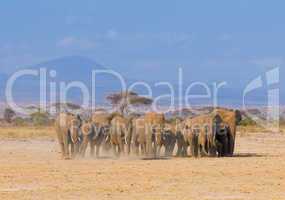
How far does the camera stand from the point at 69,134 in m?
29.2

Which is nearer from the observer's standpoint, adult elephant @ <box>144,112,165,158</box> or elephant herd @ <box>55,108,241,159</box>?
elephant herd @ <box>55,108,241,159</box>

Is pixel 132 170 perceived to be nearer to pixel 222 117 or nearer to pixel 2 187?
pixel 2 187

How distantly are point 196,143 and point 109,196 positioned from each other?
12450 mm

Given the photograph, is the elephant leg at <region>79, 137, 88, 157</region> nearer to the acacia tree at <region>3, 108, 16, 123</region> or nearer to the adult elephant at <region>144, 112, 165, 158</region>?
the adult elephant at <region>144, 112, 165, 158</region>

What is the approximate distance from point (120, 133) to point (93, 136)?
0.83 m

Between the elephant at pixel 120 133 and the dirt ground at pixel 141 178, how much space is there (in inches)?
48.1

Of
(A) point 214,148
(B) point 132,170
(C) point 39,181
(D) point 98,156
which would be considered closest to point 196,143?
(A) point 214,148

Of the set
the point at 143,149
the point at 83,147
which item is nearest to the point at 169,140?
the point at 143,149

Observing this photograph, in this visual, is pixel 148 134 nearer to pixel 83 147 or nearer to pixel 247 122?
pixel 83 147

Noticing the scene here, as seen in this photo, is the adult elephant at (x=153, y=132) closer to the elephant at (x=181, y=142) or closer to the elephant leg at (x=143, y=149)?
the elephant leg at (x=143, y=149)

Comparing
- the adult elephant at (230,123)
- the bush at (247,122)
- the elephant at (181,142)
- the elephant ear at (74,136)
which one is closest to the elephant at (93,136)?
the elephant ear at (74,136)

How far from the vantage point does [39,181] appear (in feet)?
68.0

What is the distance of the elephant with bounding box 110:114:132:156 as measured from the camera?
98.0 feet

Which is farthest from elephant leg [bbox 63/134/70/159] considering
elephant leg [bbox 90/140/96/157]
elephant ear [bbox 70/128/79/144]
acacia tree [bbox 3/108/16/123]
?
acacia tree [bbox 3/108/16/123]
